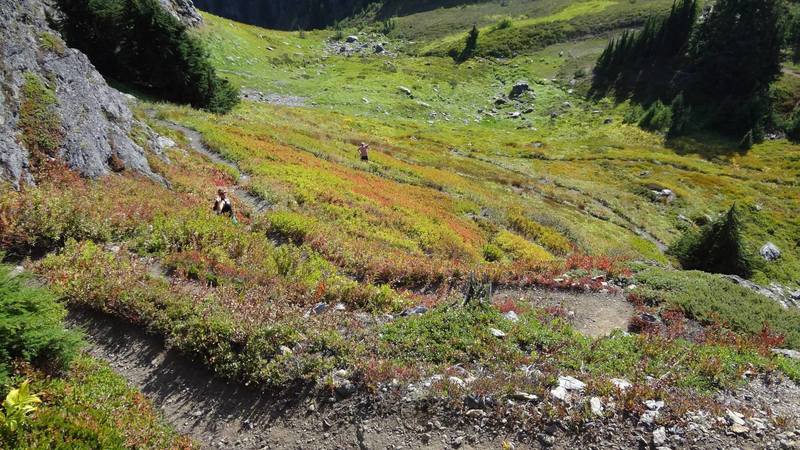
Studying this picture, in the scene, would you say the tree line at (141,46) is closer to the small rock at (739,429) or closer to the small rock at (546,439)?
the small rock at (546,439)

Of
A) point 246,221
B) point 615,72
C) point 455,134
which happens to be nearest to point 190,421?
point 246,221

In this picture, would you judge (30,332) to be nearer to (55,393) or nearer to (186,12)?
(55,393)

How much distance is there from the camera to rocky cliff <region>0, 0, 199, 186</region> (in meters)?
15.0

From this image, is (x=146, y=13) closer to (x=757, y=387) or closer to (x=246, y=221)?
(x=246, y=221)

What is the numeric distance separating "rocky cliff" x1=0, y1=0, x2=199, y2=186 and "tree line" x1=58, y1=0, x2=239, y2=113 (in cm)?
1980

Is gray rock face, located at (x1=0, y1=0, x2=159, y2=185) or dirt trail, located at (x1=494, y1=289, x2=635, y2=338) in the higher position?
gray rock face, located at (x1=0, y1=0, x2=159, y2=185)

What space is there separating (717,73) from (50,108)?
354 ft

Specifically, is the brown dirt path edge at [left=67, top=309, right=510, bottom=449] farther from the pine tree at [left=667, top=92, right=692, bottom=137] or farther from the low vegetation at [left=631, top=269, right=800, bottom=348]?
the pine tree at [left=667, top=92, right=692, bottom=137]

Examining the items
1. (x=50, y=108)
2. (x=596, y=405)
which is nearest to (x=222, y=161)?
(x=50, y=108)

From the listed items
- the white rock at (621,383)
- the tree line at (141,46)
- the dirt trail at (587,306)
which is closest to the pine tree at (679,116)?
the tree line at (141,46)

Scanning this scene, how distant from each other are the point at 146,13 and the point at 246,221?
1186 inches

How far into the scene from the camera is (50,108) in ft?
55.0

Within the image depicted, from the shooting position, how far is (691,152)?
75.9 metres

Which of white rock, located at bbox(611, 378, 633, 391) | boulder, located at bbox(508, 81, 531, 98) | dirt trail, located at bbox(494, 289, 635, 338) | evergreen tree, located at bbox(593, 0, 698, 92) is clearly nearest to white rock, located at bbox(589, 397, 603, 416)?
white rock, located at bbox(611, 378, 633, 391)
